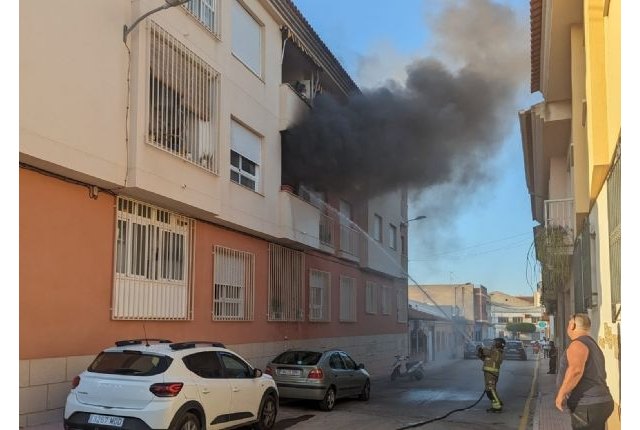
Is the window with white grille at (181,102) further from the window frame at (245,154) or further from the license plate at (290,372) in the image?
the license plate at (290,372)

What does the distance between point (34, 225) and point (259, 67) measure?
958 centimetres

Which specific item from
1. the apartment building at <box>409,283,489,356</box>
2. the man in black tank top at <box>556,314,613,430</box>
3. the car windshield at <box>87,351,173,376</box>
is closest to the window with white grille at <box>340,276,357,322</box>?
the car windshield at <box>87,351,173,376</box>

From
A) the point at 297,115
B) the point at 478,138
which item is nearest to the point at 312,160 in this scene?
the point at 297,115

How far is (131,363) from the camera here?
823 centimetres

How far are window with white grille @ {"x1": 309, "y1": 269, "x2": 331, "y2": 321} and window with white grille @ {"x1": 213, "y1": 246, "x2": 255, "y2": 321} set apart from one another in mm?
4603

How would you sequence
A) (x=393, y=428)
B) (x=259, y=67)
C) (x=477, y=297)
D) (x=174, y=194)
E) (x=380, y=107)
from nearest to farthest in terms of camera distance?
(x=393, y=428), (x=174, y=194), (x=259, y=67), (x=380, y=107), (x=477, y=297)

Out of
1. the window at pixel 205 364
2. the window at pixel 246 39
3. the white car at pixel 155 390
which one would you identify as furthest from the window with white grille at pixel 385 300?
the window at pixel 205 364

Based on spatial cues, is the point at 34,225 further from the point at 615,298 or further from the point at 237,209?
the point at 615,298

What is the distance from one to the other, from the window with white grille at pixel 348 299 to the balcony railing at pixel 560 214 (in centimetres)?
1029

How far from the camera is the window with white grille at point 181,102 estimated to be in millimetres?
11984

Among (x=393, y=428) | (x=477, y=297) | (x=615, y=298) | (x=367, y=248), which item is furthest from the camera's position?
(x=477, y=297)

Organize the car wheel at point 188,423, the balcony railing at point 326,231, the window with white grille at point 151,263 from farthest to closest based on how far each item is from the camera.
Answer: the balcony railing at point 326,231
the window with white grille at point 151,263
the car wheel at point 188,423

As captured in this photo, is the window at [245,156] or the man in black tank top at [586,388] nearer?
the man in black tank top at [586,388]

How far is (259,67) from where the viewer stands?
57.0ft
